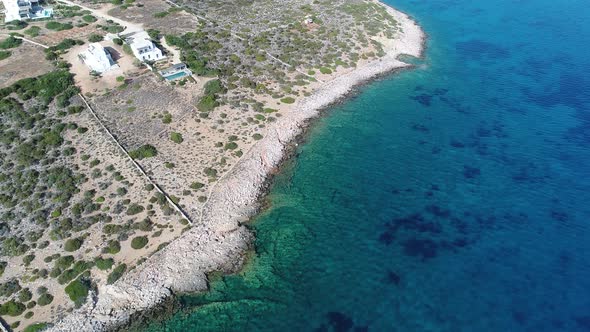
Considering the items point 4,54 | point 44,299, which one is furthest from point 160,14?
point 44,299

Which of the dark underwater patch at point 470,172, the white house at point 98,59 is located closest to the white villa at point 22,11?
the white house at point 98,59

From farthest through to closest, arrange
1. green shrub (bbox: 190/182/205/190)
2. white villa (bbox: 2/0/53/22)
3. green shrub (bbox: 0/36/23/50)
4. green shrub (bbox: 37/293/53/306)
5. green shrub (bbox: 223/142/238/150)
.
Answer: white villa (bbox: 2/0/53/22), green shrub (bbox: 0/36/23/50), green shrub (bbox: 223/142/238/150), green shrub (bbox: 190/182/205/190), green shrub (bbox: 37/293/53/306)

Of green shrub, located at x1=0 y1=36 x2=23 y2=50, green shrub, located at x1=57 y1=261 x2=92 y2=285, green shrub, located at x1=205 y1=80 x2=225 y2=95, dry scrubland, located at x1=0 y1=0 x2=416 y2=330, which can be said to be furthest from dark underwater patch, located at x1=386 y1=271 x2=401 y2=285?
green shrub, located at x1=0 y1=36 x2=23 y2=50

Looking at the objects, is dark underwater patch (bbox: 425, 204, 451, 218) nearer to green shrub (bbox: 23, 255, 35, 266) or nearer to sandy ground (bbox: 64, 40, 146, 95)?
green shrub (bbox: 23, 255, 35, 266)

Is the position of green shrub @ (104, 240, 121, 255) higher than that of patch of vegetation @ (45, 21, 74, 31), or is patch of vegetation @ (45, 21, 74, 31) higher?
patch of vegetation @ (45, 21, 74, 31)

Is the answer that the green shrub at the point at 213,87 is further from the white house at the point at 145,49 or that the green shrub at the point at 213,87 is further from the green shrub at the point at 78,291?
the green shrub at the point at 78,291

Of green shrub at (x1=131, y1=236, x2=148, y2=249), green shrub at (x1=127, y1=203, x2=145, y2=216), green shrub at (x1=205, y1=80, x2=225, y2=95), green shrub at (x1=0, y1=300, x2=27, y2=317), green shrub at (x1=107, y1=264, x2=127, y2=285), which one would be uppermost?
green shrub at (x1=205, y1=80, x2=225, y2=95)

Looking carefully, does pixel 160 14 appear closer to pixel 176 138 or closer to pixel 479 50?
pixel 176 138
